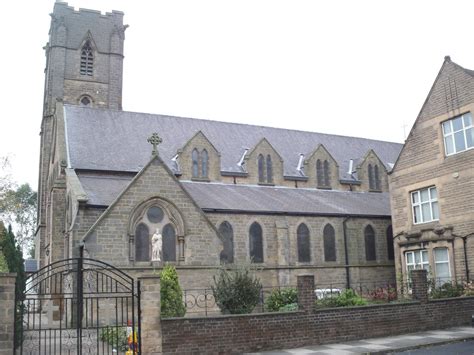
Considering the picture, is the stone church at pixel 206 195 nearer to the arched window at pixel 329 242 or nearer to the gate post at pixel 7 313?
the arched window at pixel 329 242

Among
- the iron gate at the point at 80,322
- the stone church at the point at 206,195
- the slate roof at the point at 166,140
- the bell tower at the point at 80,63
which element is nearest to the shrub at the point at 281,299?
the stone church at the point at 206,195

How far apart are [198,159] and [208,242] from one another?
26.4ft

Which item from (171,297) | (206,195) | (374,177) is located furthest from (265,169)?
(171,297)

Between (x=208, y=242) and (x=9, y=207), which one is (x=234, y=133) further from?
(x=9, y=207)

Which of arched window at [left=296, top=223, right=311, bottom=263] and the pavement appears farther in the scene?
arched window at [left=296, top=223, right=311, bottom=263]

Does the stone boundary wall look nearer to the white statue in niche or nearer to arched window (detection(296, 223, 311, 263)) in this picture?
the white statue in niche

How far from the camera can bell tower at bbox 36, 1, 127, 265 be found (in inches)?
1567

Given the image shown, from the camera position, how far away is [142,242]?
76.1ft

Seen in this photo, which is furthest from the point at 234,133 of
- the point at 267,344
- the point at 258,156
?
the point at 267,344

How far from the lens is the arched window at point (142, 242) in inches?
907

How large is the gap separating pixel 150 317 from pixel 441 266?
54.1ft

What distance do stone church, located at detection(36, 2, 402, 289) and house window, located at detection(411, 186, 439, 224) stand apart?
4.22 metres

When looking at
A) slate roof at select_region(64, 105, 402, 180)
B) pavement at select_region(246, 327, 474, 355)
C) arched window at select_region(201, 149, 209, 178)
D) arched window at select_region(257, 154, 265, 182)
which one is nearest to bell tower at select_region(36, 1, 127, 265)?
slate roof at select_region(64, 105, 402, 180)

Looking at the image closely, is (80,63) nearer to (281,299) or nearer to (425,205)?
(425,205)
